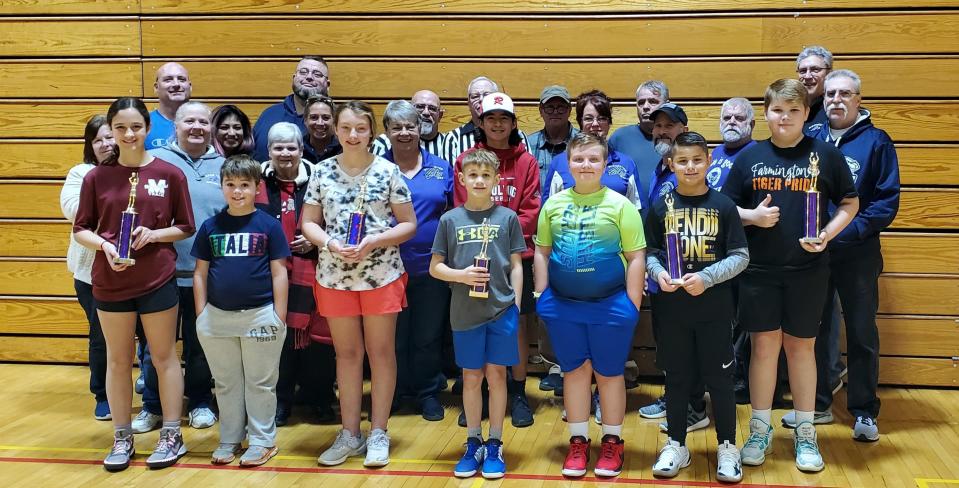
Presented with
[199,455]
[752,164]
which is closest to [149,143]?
[199,455]

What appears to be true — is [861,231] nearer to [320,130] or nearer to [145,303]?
[320,130]

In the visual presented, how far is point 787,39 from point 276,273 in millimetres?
3288

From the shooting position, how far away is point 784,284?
362 cm

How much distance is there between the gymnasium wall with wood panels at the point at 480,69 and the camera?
5059mm

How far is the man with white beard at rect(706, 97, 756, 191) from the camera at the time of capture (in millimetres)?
4266

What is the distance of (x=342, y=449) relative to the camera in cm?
384

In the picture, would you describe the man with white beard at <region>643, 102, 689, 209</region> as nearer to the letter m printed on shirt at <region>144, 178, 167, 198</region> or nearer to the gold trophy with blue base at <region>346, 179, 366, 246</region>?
the gold trophy with blue base at <region>346, 179, 366, 246</region>

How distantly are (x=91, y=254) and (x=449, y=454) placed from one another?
→ 6.99 feet

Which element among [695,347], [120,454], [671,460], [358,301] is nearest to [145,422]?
[120,454]

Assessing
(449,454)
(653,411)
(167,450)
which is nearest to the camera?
(167,450)

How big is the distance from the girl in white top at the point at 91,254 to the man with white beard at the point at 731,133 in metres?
3.02

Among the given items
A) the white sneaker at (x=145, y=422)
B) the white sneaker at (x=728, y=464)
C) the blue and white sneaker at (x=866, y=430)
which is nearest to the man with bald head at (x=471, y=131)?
the white sneaker at (x=728, y=464)

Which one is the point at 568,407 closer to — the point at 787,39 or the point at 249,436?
the point at 249,436

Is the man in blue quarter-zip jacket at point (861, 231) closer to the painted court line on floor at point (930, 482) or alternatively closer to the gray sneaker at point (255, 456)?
the painted court line on floor at point (930, 482)
